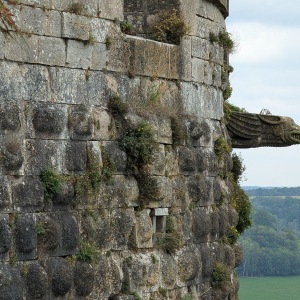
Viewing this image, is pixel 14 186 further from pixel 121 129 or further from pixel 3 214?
pixel 121 129

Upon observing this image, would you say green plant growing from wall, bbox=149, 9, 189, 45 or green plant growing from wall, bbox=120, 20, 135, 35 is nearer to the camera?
green plant growing from wall, bbox=120, 20, 135, 35

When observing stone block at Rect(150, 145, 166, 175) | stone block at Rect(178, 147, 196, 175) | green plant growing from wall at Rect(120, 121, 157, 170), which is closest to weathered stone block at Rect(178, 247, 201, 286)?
stone block at Rect(178, 147, 196, 175)

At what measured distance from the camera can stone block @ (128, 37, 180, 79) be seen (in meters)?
17.1

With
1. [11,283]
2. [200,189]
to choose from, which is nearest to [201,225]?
[200,189]

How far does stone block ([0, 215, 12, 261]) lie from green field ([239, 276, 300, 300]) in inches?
1959

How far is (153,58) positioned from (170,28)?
2.41 feet

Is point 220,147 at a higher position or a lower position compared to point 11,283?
higher

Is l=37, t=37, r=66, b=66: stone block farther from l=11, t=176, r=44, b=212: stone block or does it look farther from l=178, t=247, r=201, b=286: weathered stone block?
l=178, t=247, r=201, b=286: weathered stone block

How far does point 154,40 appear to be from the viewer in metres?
17.9

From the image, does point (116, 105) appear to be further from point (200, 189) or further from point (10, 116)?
point (200, 189)

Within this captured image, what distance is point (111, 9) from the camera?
16719 mm

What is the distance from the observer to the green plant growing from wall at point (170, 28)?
1800 centimetres

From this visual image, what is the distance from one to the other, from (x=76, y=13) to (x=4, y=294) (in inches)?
128

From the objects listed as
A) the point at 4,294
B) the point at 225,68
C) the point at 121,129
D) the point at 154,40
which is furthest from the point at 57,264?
the point at 225,68
